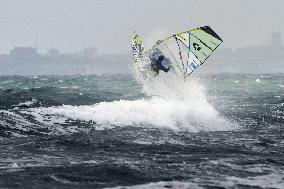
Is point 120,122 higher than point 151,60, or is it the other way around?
point 151,60

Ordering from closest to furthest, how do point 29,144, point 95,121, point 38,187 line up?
point 38,187, point 29,144, point 95,121

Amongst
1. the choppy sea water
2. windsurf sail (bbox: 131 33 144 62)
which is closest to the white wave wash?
the choppy sea water

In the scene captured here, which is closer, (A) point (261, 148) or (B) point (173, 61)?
(A) point (261, 148)

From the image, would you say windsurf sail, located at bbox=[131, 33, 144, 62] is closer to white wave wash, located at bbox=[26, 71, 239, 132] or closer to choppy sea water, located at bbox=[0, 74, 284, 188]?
white wave wash, located at bbox=[26, 71, 239, 132]

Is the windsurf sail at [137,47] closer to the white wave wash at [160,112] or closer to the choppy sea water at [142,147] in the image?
the white wave wash at [160,112]

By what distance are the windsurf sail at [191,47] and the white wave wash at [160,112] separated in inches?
92.7

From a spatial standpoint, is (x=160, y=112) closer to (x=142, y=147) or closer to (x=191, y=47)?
(x=191, y=47)

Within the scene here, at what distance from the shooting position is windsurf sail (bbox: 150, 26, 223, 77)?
18875 mm

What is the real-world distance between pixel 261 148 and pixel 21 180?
8.27m

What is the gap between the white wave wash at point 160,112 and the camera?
19422 mm

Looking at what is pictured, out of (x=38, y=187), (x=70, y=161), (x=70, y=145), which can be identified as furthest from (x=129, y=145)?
(x=38, y=187)

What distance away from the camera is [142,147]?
13.4 m

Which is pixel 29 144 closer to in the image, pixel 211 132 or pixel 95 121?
pixel 95 121

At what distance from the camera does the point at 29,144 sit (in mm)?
13414
